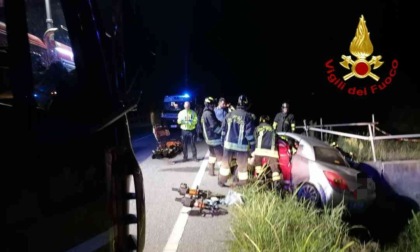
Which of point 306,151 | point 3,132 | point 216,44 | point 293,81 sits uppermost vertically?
point 216,44

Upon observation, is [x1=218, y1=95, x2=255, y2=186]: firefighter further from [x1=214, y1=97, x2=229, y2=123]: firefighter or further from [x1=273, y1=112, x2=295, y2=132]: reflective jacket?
[x1=273, y1=112, x2=295, y2=132]: reflective jacket

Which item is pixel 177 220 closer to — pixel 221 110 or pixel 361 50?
pixel 221 110

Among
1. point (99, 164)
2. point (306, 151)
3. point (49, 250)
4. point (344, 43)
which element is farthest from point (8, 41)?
point (344, 43)

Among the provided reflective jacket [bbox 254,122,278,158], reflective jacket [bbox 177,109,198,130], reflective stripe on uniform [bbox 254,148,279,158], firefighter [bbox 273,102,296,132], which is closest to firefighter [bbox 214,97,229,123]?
reflective jacket [bbox 177,109,198,130]

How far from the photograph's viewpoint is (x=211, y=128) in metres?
9.25

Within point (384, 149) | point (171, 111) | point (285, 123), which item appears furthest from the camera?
point (171, 111)

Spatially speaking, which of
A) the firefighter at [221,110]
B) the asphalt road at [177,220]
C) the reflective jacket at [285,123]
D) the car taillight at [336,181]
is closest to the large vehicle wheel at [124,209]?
the asphalt road at [177,220]

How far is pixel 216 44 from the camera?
57625mm

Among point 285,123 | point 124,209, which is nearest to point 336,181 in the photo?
point 285,123

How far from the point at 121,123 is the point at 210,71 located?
192 feet

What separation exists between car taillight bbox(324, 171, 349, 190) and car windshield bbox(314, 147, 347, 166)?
0.43m

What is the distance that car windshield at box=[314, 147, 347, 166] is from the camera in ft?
24.9

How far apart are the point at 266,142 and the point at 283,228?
3.23 m

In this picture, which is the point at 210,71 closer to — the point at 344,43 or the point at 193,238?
the point at 344,43
